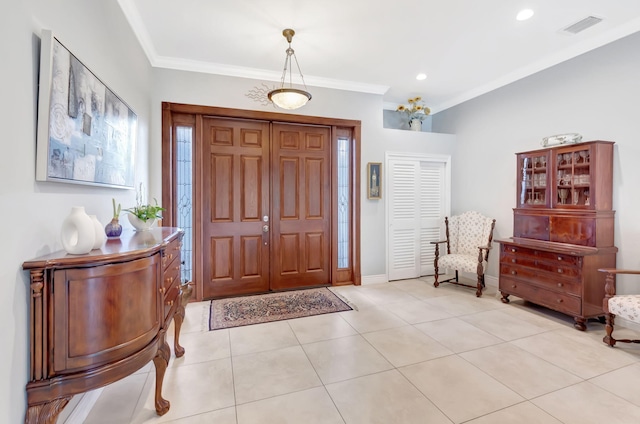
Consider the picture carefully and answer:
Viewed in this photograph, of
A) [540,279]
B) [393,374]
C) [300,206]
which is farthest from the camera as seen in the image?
[300,206]

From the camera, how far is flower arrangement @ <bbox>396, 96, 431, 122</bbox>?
495 cm

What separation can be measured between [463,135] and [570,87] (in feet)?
5.16

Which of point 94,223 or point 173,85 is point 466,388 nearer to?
point 94,223

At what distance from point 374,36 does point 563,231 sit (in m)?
3.01

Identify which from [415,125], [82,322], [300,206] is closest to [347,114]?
[415,125]

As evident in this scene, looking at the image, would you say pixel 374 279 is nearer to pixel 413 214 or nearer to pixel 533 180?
pixel 413 214

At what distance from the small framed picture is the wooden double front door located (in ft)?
2.00

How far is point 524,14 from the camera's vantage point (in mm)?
2752

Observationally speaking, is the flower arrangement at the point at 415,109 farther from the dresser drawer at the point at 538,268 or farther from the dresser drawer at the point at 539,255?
the dresser drawer at the point at 538,268

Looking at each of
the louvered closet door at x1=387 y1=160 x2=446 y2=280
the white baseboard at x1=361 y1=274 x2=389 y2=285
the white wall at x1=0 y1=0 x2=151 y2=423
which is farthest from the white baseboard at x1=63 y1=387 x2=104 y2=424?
the louvered closet door at x1=387 y1=160 x2=446 y2=280

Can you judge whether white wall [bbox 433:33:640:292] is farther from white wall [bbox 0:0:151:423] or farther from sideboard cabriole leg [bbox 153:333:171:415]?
white wall [bbox 0:0:151:423]

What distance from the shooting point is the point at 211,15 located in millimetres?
2771

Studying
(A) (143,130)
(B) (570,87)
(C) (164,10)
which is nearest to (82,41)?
(C) (164,10)

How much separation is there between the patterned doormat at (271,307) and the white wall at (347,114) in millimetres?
956
